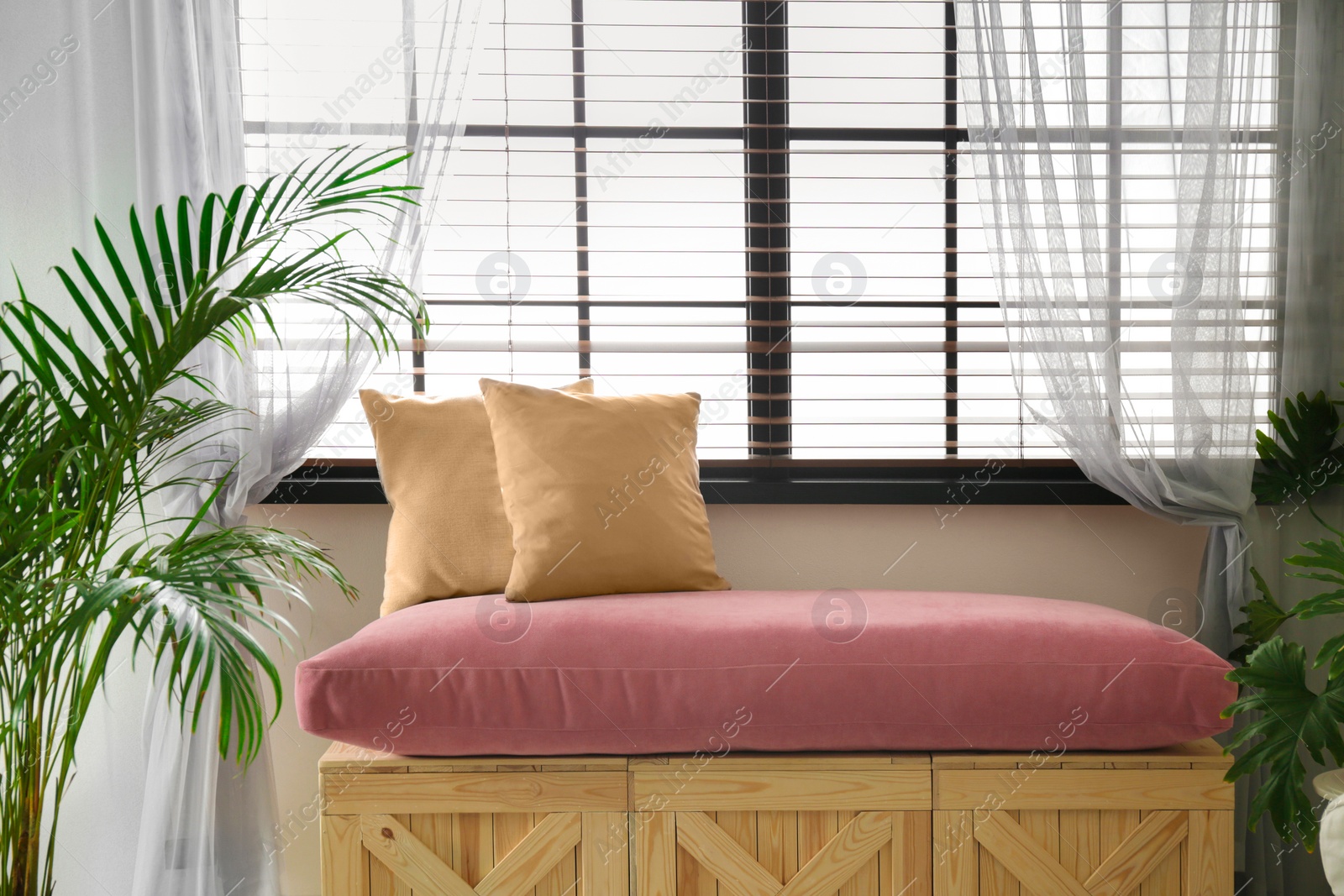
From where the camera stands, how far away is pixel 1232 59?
2098 mm

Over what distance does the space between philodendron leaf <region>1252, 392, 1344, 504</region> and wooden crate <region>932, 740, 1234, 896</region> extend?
0.82 m

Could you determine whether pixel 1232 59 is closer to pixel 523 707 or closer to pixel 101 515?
pixel 523 707

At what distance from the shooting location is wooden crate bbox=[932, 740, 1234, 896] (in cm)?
162

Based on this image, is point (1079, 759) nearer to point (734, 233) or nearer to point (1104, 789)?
point (1104, 789)

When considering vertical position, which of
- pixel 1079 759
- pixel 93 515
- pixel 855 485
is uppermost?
pixel 93 515

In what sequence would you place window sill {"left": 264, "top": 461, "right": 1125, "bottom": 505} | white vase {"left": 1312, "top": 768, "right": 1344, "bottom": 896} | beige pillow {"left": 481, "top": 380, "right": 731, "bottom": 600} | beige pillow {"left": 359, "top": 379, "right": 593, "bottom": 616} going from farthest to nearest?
window sill {"left": 264, "top": 461, "right": 1125, "bottom": 505}, beige pillow {"left": 359, "top": 379, "right": 593, "bottom": 616}, beige pillow {"left": 481, "top": 380, "right": 731, "bottom": 600}, white vase {"left": 1312, "top": 768, "right": 1344, "bottom": 896}

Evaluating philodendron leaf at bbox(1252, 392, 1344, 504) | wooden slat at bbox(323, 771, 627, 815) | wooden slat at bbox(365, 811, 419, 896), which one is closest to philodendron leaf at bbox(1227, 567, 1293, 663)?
philodendron leaf at bbox(1252, 392, 1344, 504)

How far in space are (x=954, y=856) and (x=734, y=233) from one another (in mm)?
1571

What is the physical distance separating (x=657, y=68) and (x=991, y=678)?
1.71 meters

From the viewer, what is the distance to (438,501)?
2.06 m

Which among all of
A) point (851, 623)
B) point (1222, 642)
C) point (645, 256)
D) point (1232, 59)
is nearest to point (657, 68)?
point (645, 256)

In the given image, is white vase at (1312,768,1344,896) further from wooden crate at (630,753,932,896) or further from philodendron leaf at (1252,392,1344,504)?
philodendron leaf at (1252,392,1344,504)

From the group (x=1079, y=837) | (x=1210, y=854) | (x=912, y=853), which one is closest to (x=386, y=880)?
(x=912, y=853)

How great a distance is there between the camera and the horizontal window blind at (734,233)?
2.35 m
